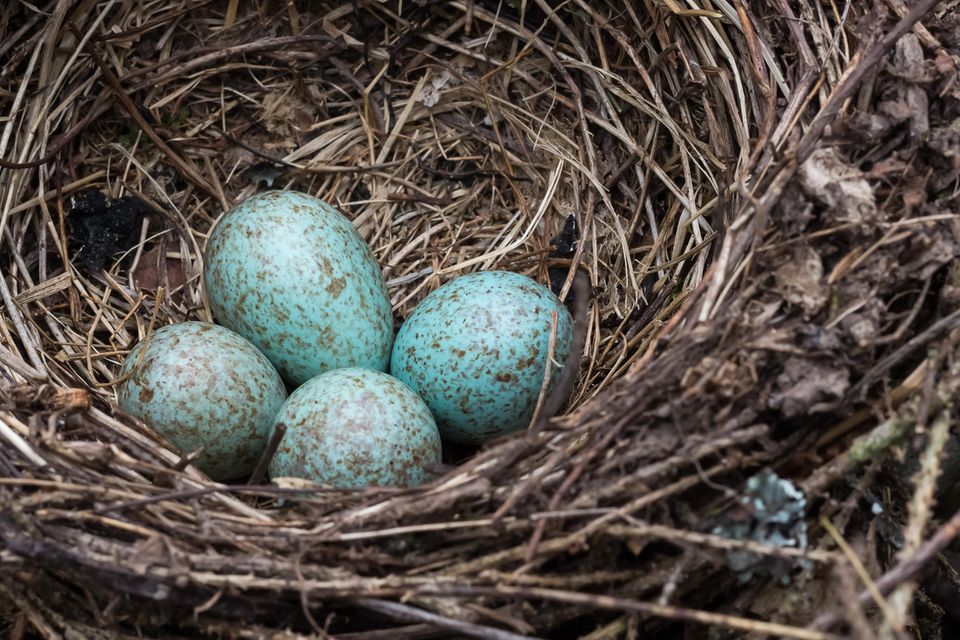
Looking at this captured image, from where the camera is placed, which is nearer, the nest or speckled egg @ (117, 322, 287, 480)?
the nest

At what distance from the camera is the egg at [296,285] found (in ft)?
6.97

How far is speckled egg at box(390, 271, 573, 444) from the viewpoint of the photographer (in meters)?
2.11

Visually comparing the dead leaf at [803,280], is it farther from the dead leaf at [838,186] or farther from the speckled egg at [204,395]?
the speckled egg at [204,395]

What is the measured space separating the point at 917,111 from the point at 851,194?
262 millimetres

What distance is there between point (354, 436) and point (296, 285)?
0.42 metres

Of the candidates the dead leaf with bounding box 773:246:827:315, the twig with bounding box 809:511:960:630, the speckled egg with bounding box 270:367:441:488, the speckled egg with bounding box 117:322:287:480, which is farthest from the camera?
the speckled egg with bounding box 117:322:287:480

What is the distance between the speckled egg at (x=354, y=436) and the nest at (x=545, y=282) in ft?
0.46

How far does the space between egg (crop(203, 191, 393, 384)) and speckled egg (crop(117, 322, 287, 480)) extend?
0.35 ft

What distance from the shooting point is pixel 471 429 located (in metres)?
2.21

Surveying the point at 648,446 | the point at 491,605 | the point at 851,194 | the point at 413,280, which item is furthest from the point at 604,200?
the point at 491,605

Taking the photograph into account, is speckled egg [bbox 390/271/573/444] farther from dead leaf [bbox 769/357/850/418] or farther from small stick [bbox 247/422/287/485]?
dead leaf [bbox 769/357/850/418]

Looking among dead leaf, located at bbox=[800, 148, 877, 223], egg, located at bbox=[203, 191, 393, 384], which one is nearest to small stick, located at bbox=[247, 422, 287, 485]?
egg, located at bbox=[203, 191, 393, 384]

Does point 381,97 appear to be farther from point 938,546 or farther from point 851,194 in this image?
point 938,546

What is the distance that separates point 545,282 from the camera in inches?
98.7
